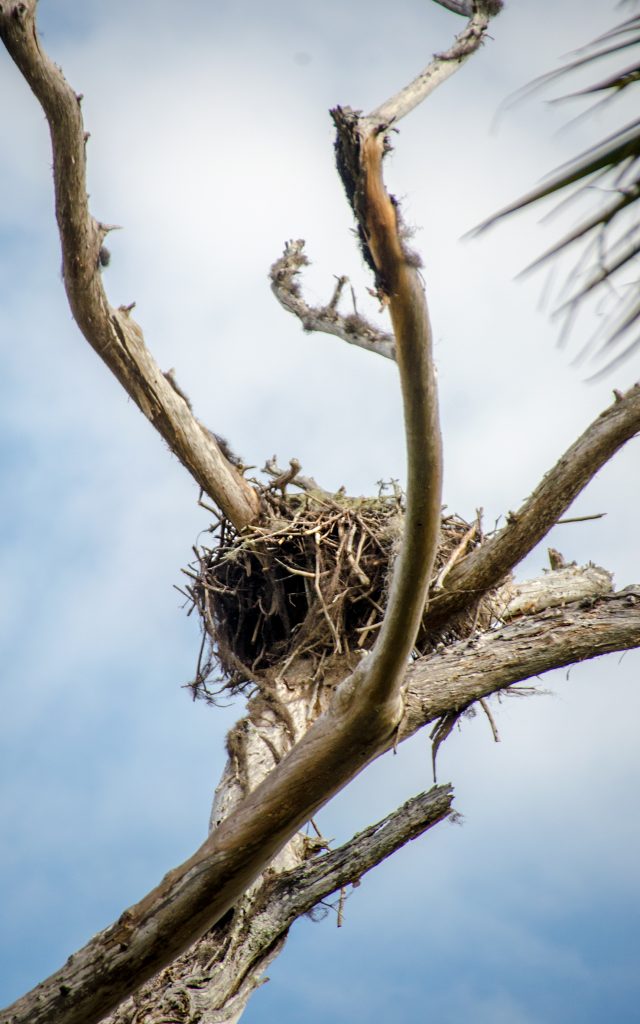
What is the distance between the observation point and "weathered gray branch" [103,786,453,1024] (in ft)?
10.5

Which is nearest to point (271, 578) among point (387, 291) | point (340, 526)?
point (340, 526)

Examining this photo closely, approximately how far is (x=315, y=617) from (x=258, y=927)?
5.12ft

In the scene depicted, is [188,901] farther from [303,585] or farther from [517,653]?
[303,585]

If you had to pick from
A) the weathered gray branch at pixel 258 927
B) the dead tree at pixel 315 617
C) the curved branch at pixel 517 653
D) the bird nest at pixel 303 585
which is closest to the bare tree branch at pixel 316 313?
the dead tree at pixel 315 617

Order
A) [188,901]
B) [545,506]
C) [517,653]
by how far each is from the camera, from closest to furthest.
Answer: [188,901]
[517,653]
[545,506]

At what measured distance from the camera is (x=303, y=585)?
195 inches

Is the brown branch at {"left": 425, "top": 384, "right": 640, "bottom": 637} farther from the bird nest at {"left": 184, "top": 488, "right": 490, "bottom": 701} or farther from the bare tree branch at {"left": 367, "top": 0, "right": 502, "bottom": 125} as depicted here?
the bare tree branch at {"left": 367, "top": 0, "right": 502, "bottom": 125}

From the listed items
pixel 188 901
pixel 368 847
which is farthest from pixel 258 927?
pixel 188 901

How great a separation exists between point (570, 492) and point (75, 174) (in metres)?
2.57

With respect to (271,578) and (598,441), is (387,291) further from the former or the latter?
(271,578)

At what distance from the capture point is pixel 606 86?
1.29 m

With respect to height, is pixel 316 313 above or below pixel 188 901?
above

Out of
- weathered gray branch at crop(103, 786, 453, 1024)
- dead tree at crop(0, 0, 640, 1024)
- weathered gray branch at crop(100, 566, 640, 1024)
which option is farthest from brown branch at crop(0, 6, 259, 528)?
weathered gray branch at crop(103, 786, 453, 1024)

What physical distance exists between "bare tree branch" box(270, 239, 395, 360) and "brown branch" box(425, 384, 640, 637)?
1.36 metres
